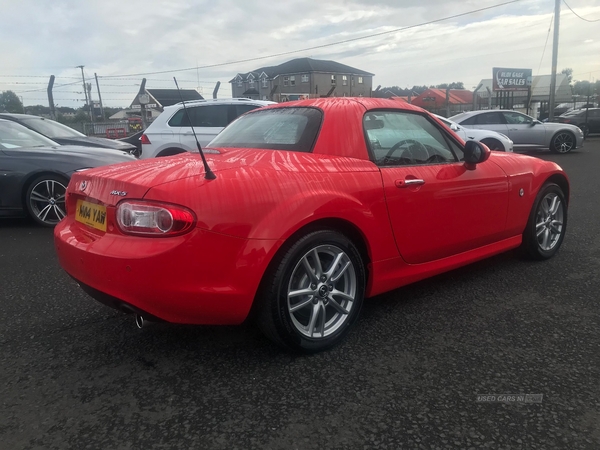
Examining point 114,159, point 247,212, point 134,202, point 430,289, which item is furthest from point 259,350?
point 114,159

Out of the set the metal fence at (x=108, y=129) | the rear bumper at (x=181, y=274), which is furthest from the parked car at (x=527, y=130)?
the metal fence at (x=108, y=129)

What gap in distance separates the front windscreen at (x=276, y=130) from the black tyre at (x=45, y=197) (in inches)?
129

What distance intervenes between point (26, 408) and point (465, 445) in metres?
1.87

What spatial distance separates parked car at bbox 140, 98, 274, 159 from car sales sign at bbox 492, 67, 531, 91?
81.4ft

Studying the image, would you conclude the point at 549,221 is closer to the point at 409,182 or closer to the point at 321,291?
the point at 409,182

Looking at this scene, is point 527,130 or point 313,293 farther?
point 527,130

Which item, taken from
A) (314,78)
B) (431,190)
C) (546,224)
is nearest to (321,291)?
(431,190)

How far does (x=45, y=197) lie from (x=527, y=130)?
13874mm

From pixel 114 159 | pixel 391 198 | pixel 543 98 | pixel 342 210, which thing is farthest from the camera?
pixel 543 98

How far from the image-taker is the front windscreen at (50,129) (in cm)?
850

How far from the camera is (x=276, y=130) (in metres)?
Answer: 3.26

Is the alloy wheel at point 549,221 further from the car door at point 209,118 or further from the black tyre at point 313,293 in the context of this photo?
the car door at point 209,118

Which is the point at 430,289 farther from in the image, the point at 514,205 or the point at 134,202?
the point at 134,202

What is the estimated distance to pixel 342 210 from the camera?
8.77 ft
